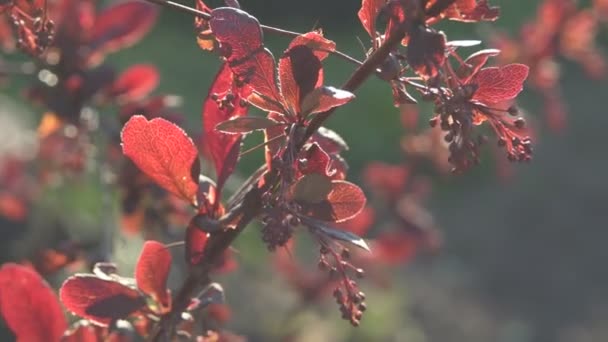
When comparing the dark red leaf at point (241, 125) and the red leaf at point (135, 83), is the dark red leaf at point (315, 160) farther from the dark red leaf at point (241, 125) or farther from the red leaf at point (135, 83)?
the red leaf at point (135, 83)

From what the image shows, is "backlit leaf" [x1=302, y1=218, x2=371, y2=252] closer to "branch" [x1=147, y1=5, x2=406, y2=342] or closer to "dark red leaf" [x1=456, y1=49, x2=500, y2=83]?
"branch" [x1=147, y1=5, x2=406, y2=342]

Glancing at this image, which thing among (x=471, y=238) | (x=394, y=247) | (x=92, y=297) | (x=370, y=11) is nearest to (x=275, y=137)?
(x=370, y=11)

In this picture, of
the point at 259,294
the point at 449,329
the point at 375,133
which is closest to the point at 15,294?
the point at 259,294

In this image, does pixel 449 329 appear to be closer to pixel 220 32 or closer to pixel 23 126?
pixel 23 126

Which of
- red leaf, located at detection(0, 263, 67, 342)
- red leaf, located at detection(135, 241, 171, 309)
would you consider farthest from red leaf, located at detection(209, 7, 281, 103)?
red leaf, located at detection(0, 263, 67, 342)

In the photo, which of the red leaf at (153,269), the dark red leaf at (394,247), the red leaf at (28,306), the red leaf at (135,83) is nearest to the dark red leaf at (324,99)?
the red leaf at (153,269)

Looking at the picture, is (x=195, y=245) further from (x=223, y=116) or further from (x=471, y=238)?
(x=471, y=238)
